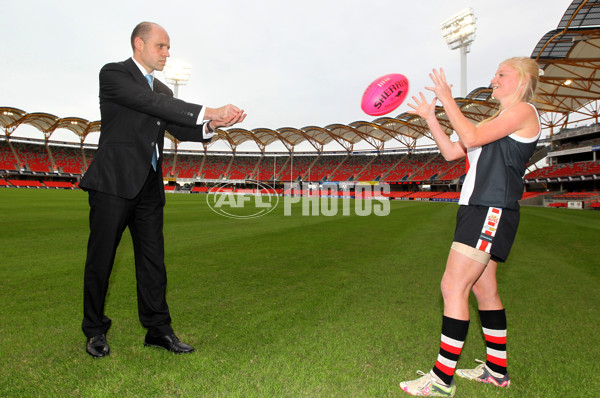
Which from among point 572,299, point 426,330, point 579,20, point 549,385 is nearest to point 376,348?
point 426,330

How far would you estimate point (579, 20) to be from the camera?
19016 millimetres

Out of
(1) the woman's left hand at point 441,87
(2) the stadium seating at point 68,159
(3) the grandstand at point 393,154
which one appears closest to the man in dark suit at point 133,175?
(1) the woman's left hand at point 441,87

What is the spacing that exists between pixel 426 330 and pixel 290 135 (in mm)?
58546

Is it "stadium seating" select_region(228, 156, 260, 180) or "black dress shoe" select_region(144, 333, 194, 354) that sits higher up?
"stadium seating" select_region(228, 156, 260, 180)

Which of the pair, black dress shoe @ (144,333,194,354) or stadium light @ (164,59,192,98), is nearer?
black dress shoe @ (144,333,194,354)

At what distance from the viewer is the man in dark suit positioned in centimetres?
221

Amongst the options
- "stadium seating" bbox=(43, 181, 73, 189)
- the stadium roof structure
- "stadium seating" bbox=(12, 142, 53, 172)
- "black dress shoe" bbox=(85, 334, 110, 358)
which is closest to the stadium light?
the stadium roof structure

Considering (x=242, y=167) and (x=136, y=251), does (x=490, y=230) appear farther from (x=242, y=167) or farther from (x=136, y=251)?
(x=242, y=167)

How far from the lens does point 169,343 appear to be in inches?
92.5

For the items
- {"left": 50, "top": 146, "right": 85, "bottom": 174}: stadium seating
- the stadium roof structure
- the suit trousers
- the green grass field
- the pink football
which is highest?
the stadium roof structure

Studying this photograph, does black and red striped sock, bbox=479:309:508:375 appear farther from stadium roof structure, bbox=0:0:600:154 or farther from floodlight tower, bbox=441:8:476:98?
floodlight tower, bbox=441:8:476:98

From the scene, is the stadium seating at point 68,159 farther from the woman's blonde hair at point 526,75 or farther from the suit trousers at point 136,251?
the woman's blonde hair at point 526,75

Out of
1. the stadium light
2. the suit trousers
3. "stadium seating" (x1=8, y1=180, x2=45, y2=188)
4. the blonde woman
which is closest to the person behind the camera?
the blonde woman

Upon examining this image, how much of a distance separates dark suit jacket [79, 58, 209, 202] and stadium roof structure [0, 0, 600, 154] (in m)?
17.7
